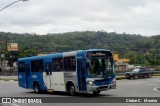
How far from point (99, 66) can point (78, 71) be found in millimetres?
1259

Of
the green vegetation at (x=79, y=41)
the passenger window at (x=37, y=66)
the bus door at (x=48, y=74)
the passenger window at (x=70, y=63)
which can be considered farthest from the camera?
the green vegetation at (x=79, y=41)

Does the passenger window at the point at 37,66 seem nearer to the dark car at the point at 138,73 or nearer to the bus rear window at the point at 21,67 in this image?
the bus rear window at the point at 21,67

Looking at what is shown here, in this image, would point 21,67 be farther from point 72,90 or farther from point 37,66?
point 72,90

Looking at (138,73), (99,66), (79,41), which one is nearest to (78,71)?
(99,66)

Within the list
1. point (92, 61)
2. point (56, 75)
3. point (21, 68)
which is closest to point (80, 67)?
point (92, 61)

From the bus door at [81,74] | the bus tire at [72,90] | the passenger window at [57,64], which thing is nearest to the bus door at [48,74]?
the passenger window at [57,64]

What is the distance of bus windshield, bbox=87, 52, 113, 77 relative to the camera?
70.8 feet

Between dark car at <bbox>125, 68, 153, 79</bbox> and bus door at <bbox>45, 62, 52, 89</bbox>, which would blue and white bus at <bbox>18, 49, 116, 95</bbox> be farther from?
dark car at <bbox>125, 68, 153, 79</bbox>

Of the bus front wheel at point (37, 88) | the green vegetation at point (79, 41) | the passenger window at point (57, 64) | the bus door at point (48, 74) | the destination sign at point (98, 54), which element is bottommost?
the bus front wheel at point (37, 88)

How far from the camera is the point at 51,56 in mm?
25219

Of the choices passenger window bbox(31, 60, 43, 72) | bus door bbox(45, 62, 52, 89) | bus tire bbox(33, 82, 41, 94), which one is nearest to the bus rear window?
passenger window bbox(31, 60, 43, 72)

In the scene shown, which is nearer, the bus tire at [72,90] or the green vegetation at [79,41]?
the bus tire at [72,90]

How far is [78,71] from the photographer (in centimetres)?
2214

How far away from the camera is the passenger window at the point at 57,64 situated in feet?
79.0
